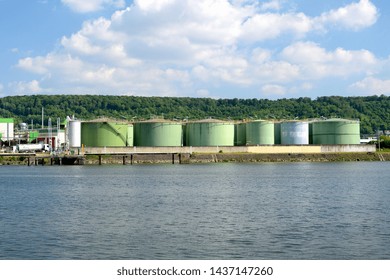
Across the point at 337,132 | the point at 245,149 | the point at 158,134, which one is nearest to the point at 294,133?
the point at 337,132

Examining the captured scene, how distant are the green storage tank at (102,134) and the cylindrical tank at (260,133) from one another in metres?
24.6

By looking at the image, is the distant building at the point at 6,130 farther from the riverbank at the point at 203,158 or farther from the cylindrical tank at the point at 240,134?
the cylindrical tank at the point at 240,134

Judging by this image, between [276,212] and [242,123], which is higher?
[242,123]

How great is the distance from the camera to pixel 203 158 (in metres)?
116

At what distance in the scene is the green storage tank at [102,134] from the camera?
378ft

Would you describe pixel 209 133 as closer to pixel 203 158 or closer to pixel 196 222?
pixel 203 158

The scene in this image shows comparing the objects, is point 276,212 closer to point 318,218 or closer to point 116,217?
point 318,218

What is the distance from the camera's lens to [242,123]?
12962cm

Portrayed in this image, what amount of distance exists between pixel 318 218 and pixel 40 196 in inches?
979

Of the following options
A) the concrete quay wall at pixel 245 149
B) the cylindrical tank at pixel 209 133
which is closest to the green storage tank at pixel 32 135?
the concrete quay wall at pixel 245 149

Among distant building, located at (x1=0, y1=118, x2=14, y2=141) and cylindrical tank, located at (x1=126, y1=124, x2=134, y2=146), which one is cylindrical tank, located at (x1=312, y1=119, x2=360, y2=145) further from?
distant building, located at (x1=0, y1=118, x2=14, y2=141)

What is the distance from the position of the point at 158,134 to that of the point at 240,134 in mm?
19161
